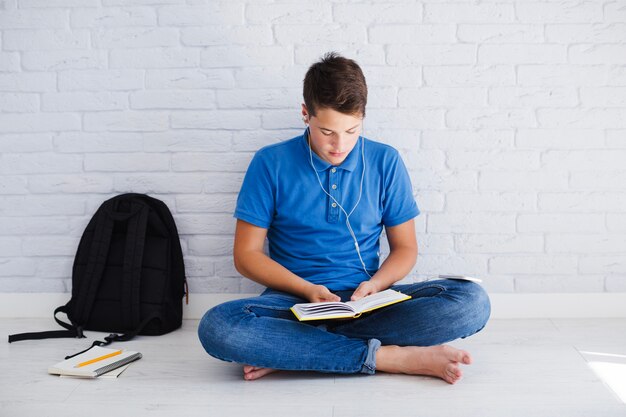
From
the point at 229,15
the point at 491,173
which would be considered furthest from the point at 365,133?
the point at 229,15

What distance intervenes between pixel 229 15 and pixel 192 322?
1.20 metres

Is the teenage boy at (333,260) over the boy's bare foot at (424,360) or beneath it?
over

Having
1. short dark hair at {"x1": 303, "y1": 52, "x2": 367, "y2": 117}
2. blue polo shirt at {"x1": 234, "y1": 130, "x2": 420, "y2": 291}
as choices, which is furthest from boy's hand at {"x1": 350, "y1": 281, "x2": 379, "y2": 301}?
short dark hair at {"x1": 303, "y1": 52, "x2": 367, "y2": 117}

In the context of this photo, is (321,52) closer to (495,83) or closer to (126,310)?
(495,83)

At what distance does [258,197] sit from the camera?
242 cm

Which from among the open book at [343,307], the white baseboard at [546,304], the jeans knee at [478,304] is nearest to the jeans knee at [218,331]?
the open book at [343,307]

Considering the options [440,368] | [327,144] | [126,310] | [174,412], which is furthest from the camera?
[126,310]

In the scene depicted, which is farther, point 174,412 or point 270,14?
point 270,14

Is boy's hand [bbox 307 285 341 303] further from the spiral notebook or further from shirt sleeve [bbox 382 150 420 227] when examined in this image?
the spiral notebook

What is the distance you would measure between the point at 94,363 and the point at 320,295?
0.74 m

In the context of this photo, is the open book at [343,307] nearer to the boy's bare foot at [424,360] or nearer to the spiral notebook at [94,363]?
the boy's bare foot at [424,360]

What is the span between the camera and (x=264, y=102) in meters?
2.67

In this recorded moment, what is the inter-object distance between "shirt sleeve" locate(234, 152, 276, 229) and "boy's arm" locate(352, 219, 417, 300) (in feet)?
1.41

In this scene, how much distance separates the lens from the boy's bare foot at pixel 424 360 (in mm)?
2023
